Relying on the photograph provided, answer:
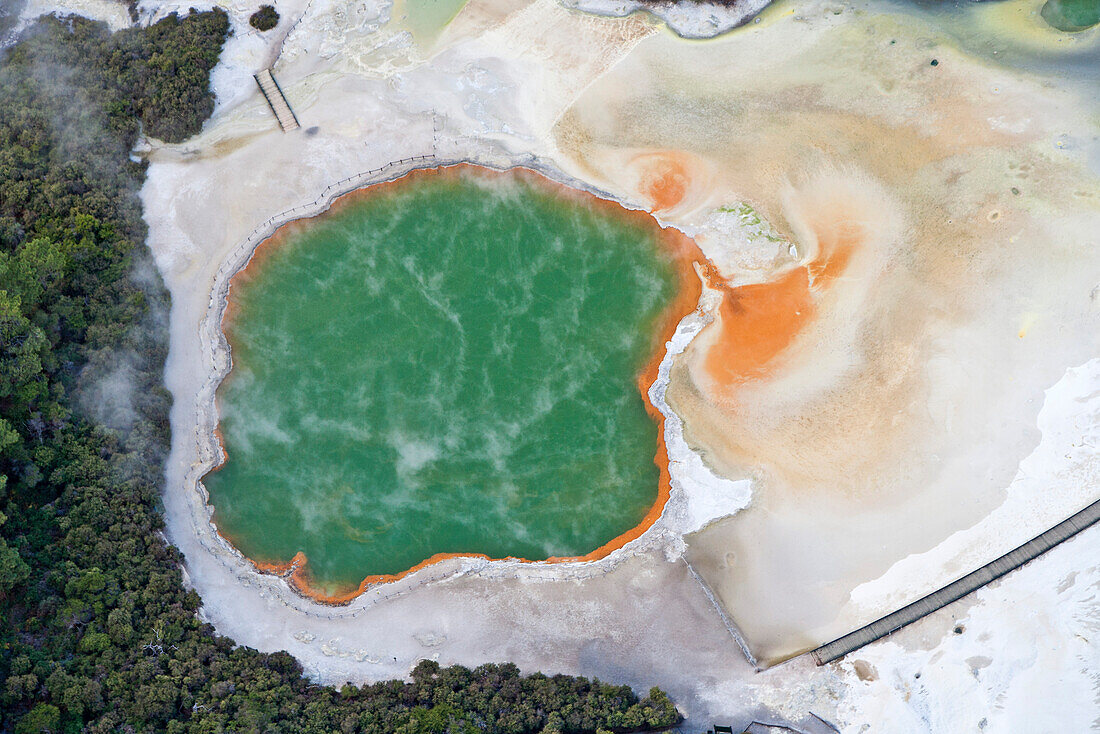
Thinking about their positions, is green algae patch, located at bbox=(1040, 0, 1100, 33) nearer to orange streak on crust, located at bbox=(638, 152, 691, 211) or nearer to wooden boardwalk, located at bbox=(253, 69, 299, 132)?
orange streak on crust, located at bbox=(638, 152, 691, 211)

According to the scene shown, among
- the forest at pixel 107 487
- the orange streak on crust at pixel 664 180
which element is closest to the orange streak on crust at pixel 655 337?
the orange streak on crust at pixel 664 180

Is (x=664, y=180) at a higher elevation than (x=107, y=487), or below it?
higher

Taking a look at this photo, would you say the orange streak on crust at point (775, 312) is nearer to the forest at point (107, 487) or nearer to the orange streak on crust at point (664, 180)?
the orange streak on crust at point (664, 180)

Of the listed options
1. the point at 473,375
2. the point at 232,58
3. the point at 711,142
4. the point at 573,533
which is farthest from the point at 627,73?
the point at 573,533

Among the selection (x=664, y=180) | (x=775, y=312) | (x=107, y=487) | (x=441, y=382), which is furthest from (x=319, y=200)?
(x=775, y=312)

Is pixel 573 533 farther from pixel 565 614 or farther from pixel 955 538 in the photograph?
pixel 955 538

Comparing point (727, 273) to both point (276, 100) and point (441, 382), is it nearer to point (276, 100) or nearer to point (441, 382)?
point (441, 382)
